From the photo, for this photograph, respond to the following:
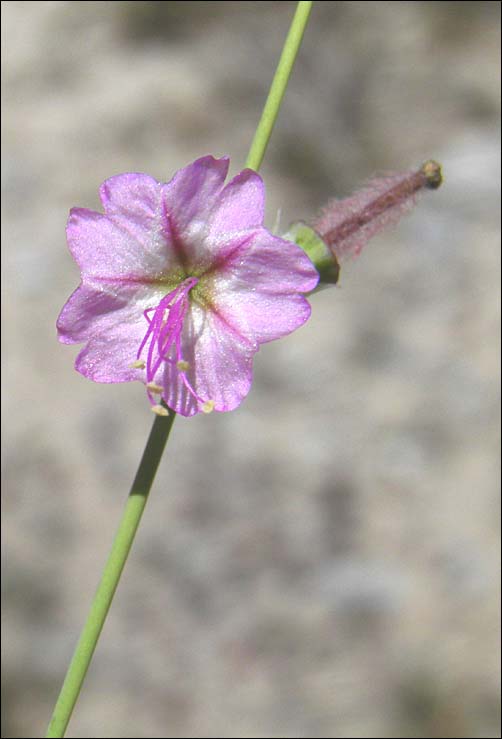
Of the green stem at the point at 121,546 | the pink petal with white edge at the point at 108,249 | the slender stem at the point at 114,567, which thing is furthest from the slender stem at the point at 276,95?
the slender stem at the point at 114,567

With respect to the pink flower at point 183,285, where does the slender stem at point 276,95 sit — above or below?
above

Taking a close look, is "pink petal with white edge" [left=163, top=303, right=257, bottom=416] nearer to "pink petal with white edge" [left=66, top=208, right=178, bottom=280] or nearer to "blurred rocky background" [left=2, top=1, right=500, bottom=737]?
"pink petal with white edge" [left=66, top=208, right=178, bottom=280]

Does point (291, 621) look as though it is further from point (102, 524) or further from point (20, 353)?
point (20, 353)

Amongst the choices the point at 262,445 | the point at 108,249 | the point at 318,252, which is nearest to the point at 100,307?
the point at 108,249

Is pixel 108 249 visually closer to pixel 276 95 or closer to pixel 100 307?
pixel 100 307

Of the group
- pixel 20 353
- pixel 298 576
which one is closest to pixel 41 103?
pixel 20 353

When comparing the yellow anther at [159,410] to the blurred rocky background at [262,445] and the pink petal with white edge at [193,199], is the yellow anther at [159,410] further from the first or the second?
the blurred rocky background at [262,445]
